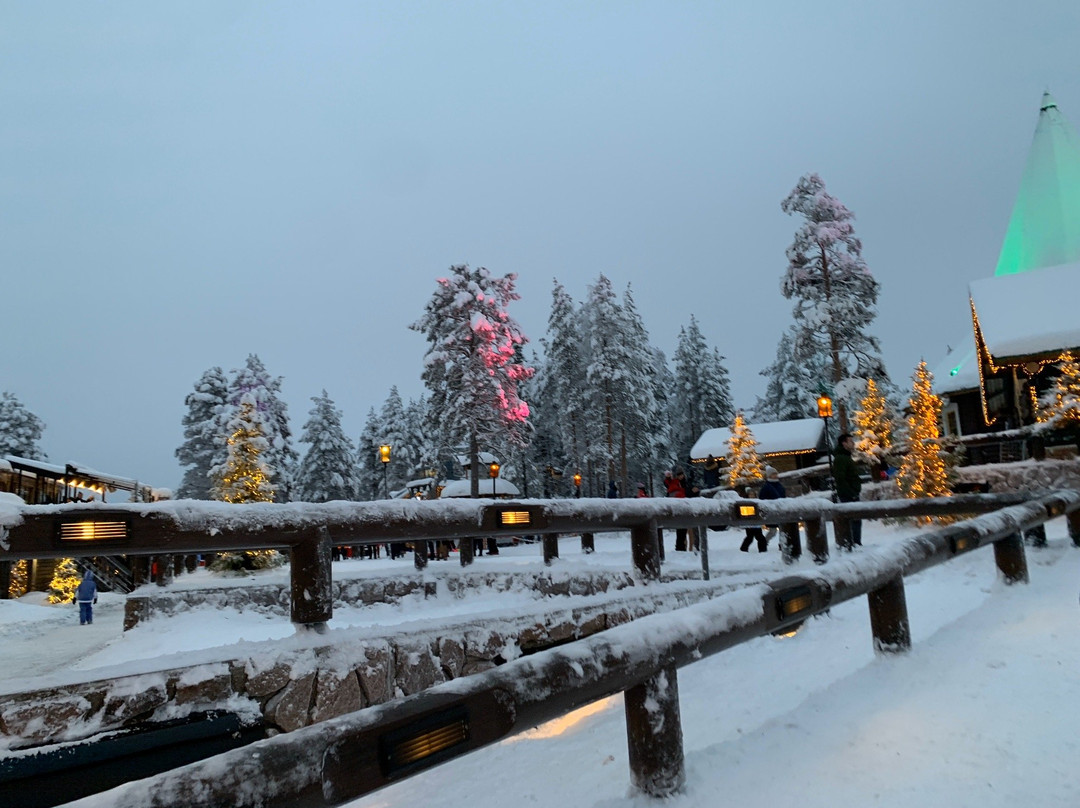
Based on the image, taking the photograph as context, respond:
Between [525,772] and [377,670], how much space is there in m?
1.33

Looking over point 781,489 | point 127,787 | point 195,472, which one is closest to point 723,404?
point 195,472

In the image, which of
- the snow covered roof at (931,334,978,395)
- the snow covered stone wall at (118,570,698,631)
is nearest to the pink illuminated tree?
the snow covered roof at (931,334,978,395)

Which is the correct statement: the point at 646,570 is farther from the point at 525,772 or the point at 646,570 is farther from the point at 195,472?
the point at 195,472

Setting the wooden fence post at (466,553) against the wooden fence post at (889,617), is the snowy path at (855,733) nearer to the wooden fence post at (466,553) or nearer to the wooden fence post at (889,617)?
the wooden fence post at (889,617)

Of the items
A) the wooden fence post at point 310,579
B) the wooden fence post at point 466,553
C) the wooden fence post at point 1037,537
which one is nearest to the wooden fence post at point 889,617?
the wooden fence post at point 310,579

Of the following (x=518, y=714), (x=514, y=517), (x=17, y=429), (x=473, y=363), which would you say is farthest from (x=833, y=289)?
(x=17, y=429)

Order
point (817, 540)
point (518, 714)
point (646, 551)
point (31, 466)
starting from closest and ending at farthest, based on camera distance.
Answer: point (518, 714), point (646, 551), point (817, 540), point (31, 466)

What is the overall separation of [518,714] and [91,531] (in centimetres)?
262

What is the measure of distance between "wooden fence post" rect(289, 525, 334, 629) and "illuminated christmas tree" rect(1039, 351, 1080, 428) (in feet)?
58.6

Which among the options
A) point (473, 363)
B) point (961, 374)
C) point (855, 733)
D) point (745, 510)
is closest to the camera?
point (855, 733)

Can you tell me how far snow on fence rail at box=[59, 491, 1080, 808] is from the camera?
135cm

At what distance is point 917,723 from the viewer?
3092 millimetres

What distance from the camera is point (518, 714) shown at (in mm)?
1966

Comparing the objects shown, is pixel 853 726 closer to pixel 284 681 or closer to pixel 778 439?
pixel 284 681
